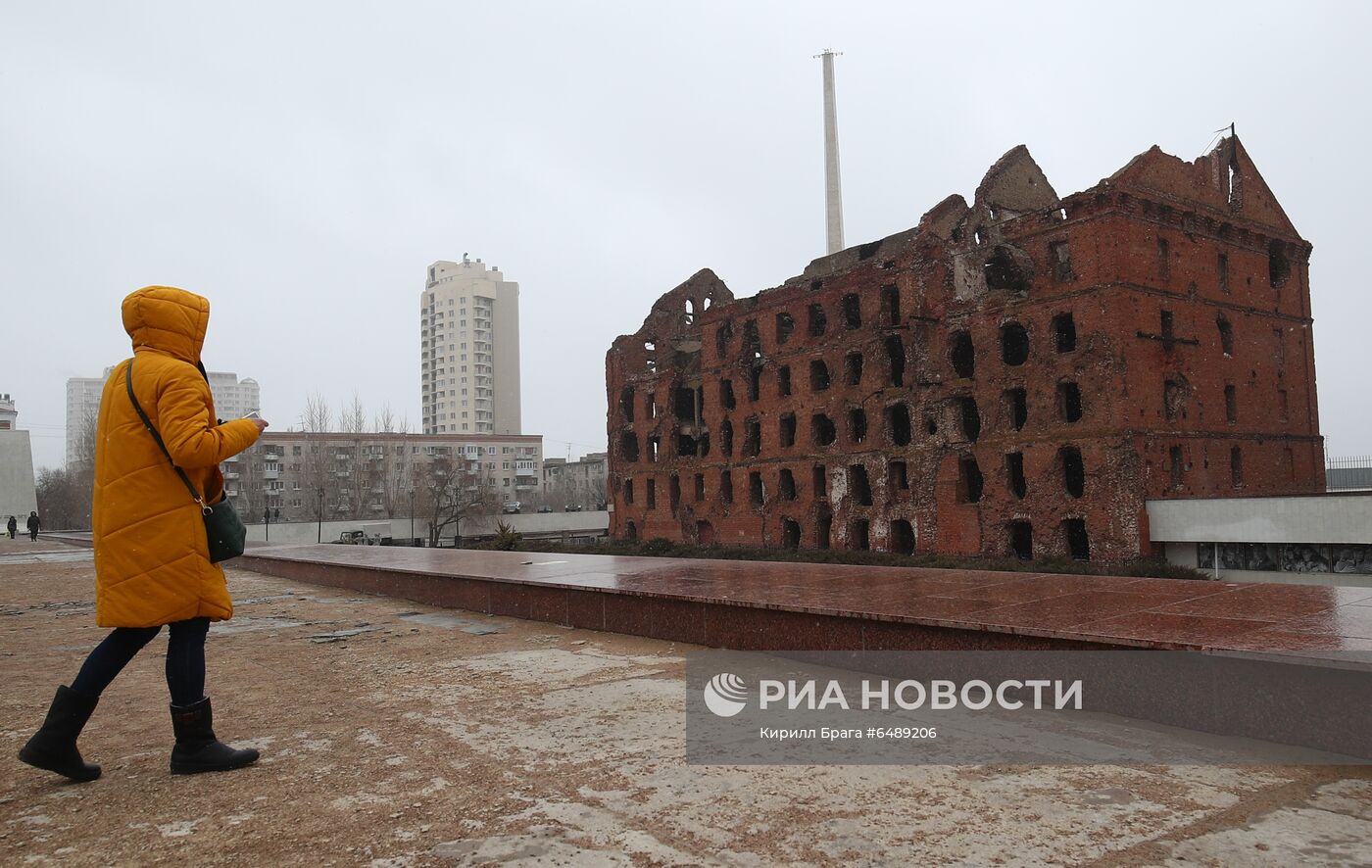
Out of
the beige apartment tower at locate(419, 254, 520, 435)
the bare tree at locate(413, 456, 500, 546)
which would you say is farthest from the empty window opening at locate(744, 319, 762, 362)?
the beige apartment tower at locate(419, 254, 520, 435)

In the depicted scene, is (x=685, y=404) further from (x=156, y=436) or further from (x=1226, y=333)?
(x=156, y=436)

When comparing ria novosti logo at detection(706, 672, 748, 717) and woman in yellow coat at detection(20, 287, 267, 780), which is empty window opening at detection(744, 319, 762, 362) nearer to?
ria novosti logo at detection(706, 672, 748, 717)

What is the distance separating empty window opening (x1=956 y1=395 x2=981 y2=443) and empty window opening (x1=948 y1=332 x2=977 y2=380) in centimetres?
83

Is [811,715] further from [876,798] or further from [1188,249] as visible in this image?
[1188,249]

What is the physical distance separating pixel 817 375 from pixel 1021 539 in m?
10.4

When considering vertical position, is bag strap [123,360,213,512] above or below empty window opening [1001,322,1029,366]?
below

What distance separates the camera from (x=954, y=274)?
29.5 metres

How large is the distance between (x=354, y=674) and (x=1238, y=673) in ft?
16.5

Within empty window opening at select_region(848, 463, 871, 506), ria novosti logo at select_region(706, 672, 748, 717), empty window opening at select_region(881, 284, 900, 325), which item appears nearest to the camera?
ria novosti logo at select_region(706, 672, 748, 717)

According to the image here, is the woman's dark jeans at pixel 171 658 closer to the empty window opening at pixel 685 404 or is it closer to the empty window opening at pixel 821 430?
the empty window opening at pixel 821 430

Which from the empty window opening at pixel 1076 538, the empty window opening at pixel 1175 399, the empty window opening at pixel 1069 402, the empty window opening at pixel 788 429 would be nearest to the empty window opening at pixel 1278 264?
the empty window opening at pixel 1175 399

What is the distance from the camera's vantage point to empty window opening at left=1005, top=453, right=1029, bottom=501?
1080 inches

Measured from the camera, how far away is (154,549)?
3.48 meters

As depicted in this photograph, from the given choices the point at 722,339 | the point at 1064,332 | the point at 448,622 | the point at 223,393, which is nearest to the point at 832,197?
the point at 722,339
